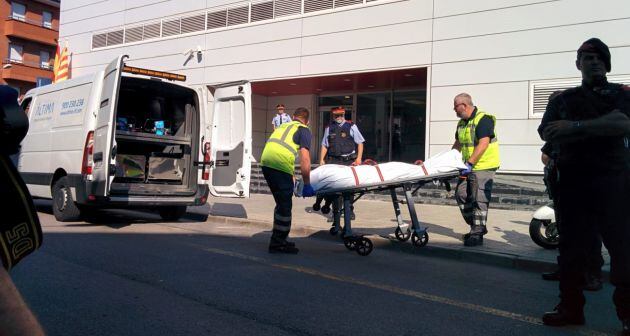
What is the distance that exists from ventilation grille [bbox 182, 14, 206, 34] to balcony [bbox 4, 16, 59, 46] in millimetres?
22554

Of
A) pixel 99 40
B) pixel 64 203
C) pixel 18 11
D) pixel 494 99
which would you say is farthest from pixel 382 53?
pixel 18 11

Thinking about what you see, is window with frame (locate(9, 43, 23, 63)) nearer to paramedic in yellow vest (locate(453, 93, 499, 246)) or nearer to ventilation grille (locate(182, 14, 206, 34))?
ventilation grille (locate(182, 14, 206, 34))

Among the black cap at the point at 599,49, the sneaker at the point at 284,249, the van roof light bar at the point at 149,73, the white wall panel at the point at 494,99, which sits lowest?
the sneaker at the point at 284,249

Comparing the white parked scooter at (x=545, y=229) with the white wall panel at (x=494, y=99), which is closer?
the white parked scooter at (x=545, y=229)

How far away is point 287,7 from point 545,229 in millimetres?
12156

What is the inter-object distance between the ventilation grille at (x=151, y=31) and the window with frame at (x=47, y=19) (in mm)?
21645

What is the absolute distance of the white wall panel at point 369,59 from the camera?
14.3 metres

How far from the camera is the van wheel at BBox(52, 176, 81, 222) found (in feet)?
27.3

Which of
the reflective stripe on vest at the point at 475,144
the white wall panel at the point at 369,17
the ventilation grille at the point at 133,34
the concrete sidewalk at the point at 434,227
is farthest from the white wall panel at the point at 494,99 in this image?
the ventilation grille at the point at 133,34

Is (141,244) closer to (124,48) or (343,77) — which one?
(343,77)

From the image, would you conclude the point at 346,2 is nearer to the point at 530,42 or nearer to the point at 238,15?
the point at 238,15

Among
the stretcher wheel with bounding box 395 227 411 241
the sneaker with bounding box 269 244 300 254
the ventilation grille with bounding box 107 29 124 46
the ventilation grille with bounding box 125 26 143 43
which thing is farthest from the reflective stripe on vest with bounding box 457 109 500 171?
the ventilation grille with bounding box 107 29 124 46

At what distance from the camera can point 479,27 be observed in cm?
1327

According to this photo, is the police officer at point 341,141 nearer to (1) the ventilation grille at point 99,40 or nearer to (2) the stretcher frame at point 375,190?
(2) the stretcher frame at point 375,190
